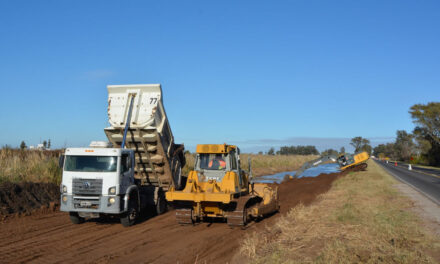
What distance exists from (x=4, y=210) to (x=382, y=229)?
1255 centimetres

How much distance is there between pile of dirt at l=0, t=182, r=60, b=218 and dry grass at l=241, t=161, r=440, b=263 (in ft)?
29.7

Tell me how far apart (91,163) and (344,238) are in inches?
309

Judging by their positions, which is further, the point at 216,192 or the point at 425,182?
the point at 425,182

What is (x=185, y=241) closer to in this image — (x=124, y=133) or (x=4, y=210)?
(x=124, y=133)

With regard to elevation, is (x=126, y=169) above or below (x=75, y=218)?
above

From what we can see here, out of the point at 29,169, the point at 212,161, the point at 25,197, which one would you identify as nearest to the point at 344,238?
the point at 212,161

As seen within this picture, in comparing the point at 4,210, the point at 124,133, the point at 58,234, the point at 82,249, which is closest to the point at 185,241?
the point at 82,249

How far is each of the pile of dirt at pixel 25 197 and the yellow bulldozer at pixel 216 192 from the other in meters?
6.31

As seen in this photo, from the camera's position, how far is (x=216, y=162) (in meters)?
12.4

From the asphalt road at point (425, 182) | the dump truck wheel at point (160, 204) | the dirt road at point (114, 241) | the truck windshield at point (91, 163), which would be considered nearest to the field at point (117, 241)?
the dirt road at point (114, 241)

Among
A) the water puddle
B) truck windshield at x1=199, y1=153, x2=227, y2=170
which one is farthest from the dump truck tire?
the water puddle

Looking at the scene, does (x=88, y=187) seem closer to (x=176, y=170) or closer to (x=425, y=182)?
(x=176, y=170)

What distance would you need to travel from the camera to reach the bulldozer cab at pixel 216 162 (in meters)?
12.2

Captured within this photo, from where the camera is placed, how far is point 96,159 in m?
11.7
